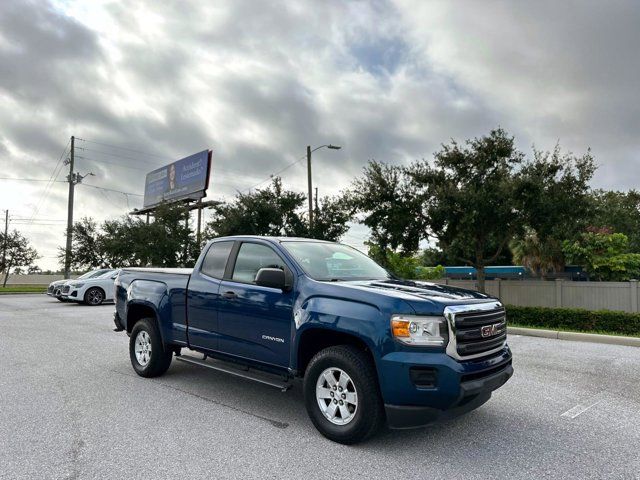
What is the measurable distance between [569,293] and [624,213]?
26.9 meters

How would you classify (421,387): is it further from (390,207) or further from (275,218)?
(275,218)

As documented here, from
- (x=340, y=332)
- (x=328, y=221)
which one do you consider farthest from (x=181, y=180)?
(x=340, y=332)

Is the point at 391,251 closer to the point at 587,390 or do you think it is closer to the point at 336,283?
the point at 587,390

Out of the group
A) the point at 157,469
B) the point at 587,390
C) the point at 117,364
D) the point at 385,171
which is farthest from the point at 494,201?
the point at 157,469

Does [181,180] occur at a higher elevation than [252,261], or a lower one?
higher

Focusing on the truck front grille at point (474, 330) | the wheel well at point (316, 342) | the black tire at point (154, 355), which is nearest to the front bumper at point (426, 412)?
the truck front grille at point (474, 330)

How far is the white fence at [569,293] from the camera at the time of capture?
15648mm

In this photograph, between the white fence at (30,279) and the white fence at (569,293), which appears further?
the white fence at (30,279)

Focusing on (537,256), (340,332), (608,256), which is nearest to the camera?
(340,332)

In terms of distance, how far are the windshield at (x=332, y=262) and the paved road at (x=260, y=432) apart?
150cm

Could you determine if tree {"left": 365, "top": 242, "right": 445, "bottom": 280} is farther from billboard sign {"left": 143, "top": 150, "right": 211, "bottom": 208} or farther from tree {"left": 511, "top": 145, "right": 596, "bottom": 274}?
billboard sign {"left": 143, "top": 150, "right": 211, "bottom": 208}

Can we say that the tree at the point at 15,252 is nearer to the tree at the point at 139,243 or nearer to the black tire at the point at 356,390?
the tree at the point at 139,243

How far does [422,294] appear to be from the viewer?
4.26m

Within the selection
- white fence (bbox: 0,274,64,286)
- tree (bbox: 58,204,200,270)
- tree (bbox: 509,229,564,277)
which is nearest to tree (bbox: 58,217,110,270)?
tree (bbox: 58,204,200,270)
